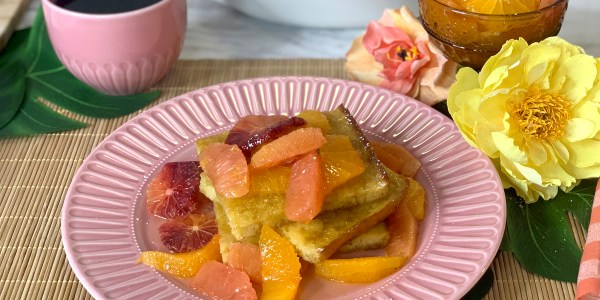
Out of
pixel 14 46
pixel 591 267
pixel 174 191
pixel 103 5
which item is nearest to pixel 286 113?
pixel 174 191

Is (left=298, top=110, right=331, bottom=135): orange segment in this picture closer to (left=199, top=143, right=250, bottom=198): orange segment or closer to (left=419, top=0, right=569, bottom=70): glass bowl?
(left=199, top=143, right=250, bottom=198): orange segment

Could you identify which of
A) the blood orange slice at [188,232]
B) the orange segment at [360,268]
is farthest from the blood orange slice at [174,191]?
the orange segment at [360,268]

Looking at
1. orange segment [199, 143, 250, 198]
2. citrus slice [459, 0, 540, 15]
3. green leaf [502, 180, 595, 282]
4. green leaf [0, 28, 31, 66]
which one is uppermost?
citrus slice [459, 0, 540, 15]

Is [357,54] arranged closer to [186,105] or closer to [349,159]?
[186,105]

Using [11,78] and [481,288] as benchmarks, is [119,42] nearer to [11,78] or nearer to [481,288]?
[11,78]

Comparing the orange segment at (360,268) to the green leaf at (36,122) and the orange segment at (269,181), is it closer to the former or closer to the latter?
the orange segment at (269,181)

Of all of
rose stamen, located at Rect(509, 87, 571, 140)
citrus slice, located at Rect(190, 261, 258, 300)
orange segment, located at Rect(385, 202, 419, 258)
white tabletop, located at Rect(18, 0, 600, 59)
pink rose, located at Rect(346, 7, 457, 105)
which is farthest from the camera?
white tabletop, located at Rect(18, 0, 600, 59)

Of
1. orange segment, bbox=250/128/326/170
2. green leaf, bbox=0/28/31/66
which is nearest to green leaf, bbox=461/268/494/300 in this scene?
orange segment, bbox=250/128/326/170

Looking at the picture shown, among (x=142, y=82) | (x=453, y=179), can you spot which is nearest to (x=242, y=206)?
(x=453, y=179)

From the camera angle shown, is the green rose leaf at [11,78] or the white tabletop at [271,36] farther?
the white tabletop at [271,36]
